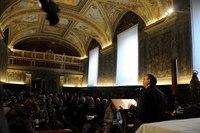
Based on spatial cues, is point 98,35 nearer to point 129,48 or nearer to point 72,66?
point 129,48

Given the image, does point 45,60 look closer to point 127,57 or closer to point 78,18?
point 78,18

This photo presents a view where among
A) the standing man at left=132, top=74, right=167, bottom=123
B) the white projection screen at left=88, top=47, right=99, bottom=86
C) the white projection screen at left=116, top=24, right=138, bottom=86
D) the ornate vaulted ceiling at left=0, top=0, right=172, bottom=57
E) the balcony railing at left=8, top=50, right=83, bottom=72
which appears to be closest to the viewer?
the standing man at left=132, top=74, right=167, bottom=123

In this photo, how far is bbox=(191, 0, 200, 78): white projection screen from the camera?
9555 mm

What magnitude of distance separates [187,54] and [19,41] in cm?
1657

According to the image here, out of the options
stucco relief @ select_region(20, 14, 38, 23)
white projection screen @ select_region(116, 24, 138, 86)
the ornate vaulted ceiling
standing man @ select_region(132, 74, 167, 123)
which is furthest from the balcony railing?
standing man @ select_region(132, 74, 167, 123)

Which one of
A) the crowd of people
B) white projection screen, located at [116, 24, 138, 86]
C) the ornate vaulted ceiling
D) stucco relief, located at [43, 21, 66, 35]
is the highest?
stucco relief, located at [43, 21, 66, 35]

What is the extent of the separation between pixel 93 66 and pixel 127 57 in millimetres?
6810

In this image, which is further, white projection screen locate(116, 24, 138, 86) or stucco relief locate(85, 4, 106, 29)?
stucco relief locate(85, 4, 106, 29)

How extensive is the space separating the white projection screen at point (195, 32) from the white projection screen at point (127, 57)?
4529 millimetres

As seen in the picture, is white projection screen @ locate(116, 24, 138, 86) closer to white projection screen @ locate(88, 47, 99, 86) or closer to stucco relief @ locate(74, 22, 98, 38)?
stucco relief @ locate(74, 22, 98, 38)

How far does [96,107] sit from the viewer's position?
9.23m

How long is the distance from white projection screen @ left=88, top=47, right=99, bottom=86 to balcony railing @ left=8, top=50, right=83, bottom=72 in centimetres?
212

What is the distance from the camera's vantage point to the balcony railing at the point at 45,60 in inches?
865

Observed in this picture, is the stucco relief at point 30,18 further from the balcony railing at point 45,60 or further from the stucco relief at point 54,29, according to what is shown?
the balcony railing at point 45,60
